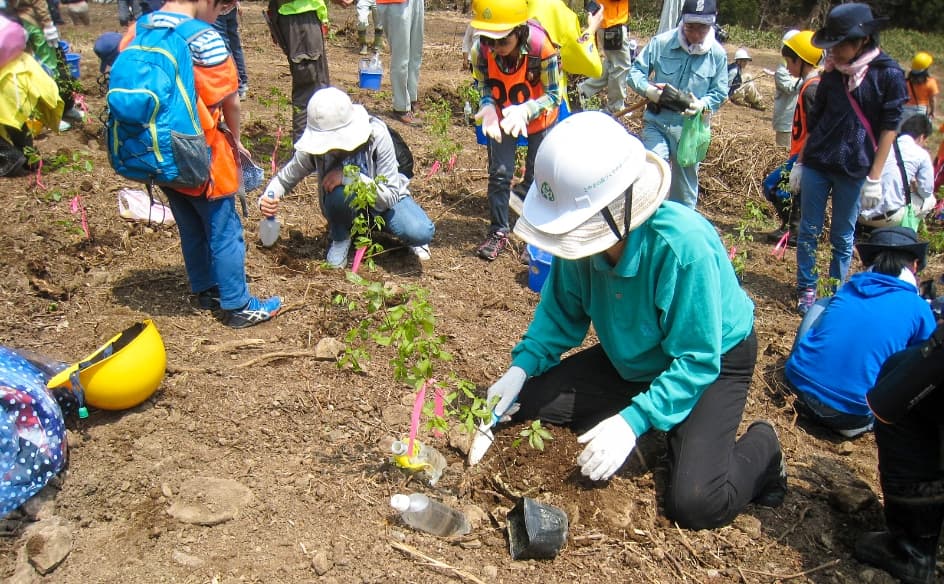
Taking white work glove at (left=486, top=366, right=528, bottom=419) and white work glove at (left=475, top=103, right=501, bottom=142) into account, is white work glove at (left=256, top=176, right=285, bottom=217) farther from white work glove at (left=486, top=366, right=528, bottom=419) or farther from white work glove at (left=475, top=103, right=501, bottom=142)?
white work glove at (left=486, top=366, right=528, bottom=419)

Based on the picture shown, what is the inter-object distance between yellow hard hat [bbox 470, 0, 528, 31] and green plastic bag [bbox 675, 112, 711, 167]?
1.22 meters

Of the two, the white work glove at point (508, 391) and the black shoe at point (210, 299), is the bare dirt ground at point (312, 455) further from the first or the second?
the white work glove at point (508, 391)

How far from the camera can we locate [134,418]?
2.74m

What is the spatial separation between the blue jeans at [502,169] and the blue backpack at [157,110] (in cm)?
184

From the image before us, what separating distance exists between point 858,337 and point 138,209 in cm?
389

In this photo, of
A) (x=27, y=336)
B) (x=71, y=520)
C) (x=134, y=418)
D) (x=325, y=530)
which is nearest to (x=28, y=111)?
(x=27, y=336)

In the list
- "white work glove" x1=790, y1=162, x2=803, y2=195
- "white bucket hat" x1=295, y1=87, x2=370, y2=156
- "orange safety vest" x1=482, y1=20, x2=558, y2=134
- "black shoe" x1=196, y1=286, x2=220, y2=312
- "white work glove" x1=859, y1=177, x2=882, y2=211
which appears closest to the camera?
"black shoe" x1=196, y1=286, x2=220, y2=312

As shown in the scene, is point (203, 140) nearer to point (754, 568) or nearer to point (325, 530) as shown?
point (325, 530)

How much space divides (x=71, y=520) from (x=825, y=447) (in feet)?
9.54

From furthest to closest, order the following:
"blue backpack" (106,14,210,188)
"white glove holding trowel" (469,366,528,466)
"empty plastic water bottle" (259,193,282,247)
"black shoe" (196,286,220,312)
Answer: "empty plastic water bottle" (259,193,282,247) < "black shoe" (196,286,220,312) < "blue backpack" (106,14,210,188) < "white glove holding trowel" (469,366,528,466)

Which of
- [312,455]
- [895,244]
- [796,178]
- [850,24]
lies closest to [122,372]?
[312,455]

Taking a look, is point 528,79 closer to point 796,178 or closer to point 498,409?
point 796,178

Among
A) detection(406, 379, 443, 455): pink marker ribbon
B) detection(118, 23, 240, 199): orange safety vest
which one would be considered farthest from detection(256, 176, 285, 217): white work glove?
detection(406, 379, 443, 455): pink marker ribbon

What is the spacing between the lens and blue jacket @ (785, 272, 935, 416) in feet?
9.62
